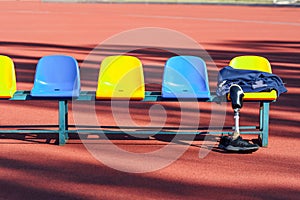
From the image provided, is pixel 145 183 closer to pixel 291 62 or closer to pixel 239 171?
pixel 239 171

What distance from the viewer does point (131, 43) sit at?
21875 millimetres

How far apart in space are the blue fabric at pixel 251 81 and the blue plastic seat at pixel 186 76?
284mm

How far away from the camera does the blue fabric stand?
8250mm

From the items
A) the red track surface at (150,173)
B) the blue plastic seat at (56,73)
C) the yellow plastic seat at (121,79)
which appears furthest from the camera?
the blue plastic seat at (56,73)

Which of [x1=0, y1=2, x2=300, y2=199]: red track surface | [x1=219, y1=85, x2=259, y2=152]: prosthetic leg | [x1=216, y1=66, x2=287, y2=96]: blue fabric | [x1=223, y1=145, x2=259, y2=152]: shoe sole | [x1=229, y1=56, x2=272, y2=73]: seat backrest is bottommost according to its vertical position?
[x1=0, y1=2, x2=300, y2=199]: red track surface

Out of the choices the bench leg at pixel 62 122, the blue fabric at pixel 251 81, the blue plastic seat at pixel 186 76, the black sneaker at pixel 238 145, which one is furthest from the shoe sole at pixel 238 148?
the bench leg at pixel 62 122

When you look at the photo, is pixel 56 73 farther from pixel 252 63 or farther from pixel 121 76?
pixel 252 63

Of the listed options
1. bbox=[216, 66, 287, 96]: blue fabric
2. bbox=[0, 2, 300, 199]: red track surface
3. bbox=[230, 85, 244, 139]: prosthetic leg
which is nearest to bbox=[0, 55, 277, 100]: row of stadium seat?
bbox=[216, 66, 287, 96]: blue fabric

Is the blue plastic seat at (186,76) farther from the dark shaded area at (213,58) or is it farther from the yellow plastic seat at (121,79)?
the dark shaded area at (213,58)

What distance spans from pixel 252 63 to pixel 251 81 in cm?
67

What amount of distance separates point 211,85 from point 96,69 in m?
2.99

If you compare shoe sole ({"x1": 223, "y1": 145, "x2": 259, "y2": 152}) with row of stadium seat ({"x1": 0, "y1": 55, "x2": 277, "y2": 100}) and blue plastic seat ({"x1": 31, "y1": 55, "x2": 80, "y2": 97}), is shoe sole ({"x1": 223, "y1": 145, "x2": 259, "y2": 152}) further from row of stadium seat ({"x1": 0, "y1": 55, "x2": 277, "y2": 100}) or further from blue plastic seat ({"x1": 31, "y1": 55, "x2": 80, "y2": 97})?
blue plastic seat ({"x1": 31, "y1": 55, "x2": 80, "y2": 97})

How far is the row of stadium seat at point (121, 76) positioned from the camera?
855 cm

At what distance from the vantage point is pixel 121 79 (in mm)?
8773
